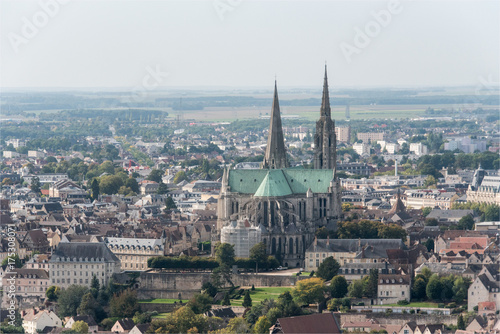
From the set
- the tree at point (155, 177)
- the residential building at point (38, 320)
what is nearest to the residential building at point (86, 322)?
the residential building at point (38, 320)

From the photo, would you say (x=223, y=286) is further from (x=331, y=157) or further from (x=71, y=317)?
(x=331, y=157)

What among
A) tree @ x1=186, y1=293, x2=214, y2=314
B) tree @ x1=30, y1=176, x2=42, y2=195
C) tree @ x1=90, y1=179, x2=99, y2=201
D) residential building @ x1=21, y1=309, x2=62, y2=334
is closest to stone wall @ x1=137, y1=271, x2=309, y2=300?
tree @ x1=186, y1=293, x2=214, y2=314

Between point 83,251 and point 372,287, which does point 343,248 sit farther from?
point 83,251

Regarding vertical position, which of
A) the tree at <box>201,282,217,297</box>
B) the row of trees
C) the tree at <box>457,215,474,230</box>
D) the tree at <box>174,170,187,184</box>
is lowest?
the tree at <box>174,170,187,184</box>

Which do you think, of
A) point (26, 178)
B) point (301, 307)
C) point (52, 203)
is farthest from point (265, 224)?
point (26, 178)

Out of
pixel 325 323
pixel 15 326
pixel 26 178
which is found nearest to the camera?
pixel 325 323

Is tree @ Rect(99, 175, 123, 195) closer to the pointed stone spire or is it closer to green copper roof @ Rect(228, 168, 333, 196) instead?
the pointed stone spire
